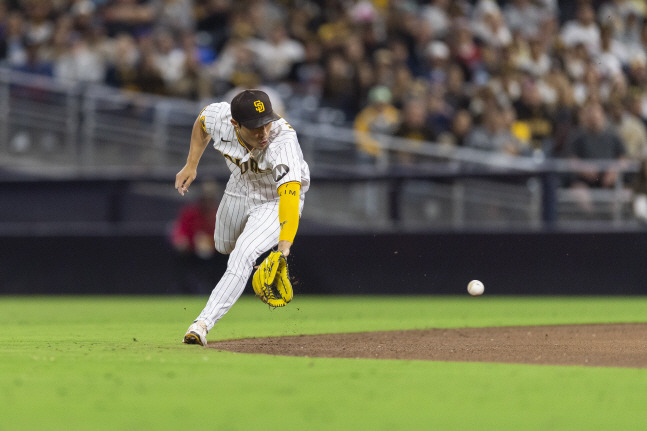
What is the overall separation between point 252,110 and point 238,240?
3.05 ft

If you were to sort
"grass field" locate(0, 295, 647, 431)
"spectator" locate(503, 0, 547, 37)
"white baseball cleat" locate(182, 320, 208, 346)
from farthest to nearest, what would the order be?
1. "spectator" locate(503, 0, 547, 37)
2. "white baseball cleat" locate(182, 320, 208, 346)
3. "grass field" locate(0, 295, 647, 431)

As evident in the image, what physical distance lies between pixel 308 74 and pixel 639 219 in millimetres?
5129

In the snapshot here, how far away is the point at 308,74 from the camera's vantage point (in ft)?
51.0

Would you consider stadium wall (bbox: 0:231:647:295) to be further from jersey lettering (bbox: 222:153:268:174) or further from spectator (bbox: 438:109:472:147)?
jersey lettering (bbox: 222:153:268:174)

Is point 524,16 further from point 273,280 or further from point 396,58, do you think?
point 273,280

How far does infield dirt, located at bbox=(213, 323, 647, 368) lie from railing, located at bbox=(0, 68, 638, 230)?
408 centimetres

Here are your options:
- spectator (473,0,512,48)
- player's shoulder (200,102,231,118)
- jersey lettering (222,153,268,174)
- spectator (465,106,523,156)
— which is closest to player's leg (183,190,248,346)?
jersey lettering (222,153,268,174)

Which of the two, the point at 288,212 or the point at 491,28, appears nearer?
the point at 288,212

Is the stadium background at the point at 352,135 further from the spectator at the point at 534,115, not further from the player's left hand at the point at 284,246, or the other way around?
the player's left hand at the point at 284,246

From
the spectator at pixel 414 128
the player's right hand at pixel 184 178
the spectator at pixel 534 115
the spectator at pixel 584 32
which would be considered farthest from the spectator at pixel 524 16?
the player's right hand at pixel 184 178

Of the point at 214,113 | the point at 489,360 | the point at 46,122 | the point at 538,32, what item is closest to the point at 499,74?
the point at 538,32

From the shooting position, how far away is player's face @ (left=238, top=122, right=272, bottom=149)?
701 cm

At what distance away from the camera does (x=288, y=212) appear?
6.82m

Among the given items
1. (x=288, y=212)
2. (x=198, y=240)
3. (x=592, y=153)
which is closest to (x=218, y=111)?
(x=288, y=212)
